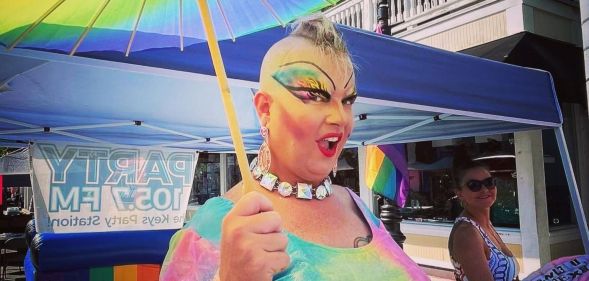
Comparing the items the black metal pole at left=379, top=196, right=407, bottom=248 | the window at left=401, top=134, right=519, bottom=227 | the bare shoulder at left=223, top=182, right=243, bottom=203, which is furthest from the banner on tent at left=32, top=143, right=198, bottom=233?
the bare shoulder at left=223, top=182, right=243, bottom=203

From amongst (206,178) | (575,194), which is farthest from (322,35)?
(206,178)

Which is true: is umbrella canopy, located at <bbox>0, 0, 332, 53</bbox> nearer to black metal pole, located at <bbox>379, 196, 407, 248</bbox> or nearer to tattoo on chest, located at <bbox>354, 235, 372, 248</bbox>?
tattoo on chest, located at <bbox>354, 235, 372, 248</bbox>

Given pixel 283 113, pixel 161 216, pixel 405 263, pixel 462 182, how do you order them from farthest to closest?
pixel 161 216, pixel 462 182, pixel 405 263, pixel 283 113

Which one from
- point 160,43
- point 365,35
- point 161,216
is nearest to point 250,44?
point 160,43

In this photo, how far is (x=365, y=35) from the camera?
216 centimetres

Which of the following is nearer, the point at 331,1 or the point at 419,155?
the point at 331,1

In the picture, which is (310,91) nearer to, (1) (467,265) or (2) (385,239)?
(2) (385,239)

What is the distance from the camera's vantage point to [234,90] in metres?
2.50

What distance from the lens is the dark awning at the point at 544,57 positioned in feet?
17.4

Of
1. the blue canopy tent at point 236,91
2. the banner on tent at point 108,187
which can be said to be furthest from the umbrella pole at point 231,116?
the banner on tent at point 108,187

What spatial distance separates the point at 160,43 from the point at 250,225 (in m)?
0.78

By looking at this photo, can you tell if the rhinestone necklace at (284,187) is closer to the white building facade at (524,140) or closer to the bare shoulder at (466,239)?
the bare shoulder at (466,239)

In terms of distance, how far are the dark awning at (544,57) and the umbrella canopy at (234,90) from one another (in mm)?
1761

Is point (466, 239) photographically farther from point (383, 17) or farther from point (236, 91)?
point (383, 17)
